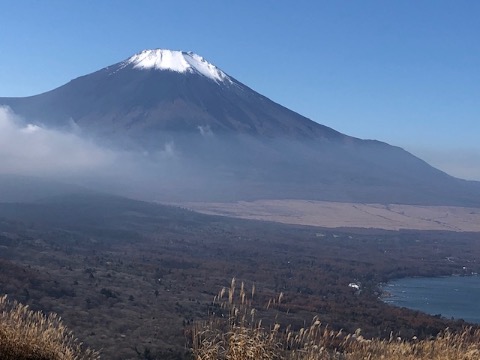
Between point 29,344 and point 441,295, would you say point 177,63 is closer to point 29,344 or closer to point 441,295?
point 441,295

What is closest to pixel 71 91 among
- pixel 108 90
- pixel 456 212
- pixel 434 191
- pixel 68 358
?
pixel 108 90

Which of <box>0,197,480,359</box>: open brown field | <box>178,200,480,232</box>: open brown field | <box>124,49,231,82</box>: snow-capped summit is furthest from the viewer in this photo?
<box>124,49,231,82</box>: snow-capped summit

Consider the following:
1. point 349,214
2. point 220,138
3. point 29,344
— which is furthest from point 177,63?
point 29,344

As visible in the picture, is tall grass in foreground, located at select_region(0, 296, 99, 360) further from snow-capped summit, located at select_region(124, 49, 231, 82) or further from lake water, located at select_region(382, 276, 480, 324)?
snow-capped summit, located at select_region(124, 49, 231, 82)

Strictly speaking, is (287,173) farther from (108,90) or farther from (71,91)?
(71,91)

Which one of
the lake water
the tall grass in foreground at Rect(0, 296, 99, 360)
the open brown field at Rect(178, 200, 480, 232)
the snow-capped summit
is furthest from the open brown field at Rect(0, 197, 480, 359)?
Result: the snow-capped summit

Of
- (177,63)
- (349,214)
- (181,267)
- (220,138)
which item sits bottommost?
(181,267)
